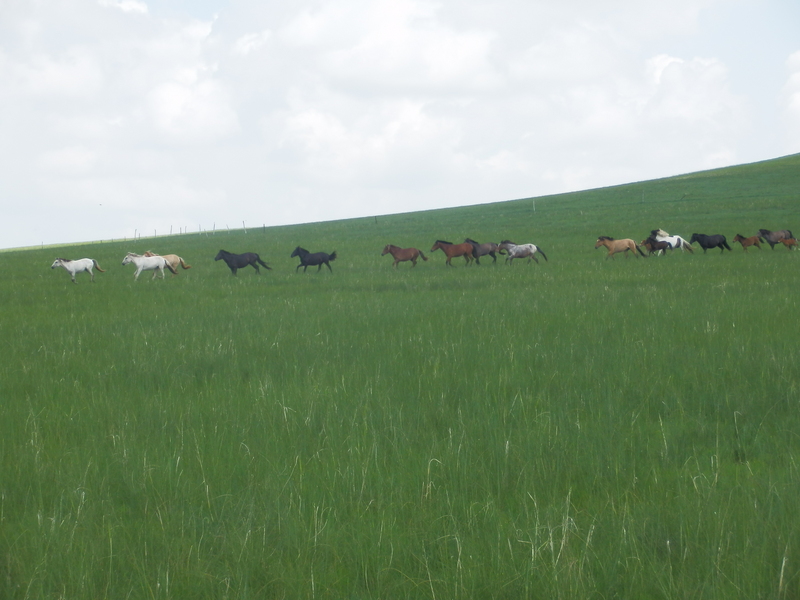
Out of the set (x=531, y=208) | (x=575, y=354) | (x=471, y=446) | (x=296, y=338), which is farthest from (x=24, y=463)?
(x=531, y=208)

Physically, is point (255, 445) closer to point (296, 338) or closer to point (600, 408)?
point (600, 408)

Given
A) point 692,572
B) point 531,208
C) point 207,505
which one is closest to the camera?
point 692,572

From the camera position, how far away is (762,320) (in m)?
11.4

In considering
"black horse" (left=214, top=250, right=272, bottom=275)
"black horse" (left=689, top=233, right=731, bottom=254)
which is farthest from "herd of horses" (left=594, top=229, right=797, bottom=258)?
"black horse" (left=214, top=250, right=272, bottom=275)

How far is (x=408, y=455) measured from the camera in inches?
210

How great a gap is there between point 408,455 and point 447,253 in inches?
882

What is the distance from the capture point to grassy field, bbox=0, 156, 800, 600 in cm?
362

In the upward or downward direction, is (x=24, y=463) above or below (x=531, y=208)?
below

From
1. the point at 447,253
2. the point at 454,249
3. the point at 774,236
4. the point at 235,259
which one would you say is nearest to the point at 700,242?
the point at 774,236

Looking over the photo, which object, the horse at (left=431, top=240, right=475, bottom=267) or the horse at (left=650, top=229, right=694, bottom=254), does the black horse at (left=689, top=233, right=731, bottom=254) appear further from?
the horse at (left=431, top=240, right=475, bottom=267)

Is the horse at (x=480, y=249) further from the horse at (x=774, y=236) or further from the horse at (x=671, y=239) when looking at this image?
the horse at (x=774, y=236)

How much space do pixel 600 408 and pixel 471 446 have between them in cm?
174

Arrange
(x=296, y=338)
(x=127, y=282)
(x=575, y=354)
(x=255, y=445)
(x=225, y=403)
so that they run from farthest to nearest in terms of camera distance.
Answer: (x=127, y=282), (x=296, y=338), (x=575, y=354), (x=225, y=403), (x=255, y=445)

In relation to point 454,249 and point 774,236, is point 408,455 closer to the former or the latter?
point 454,249
